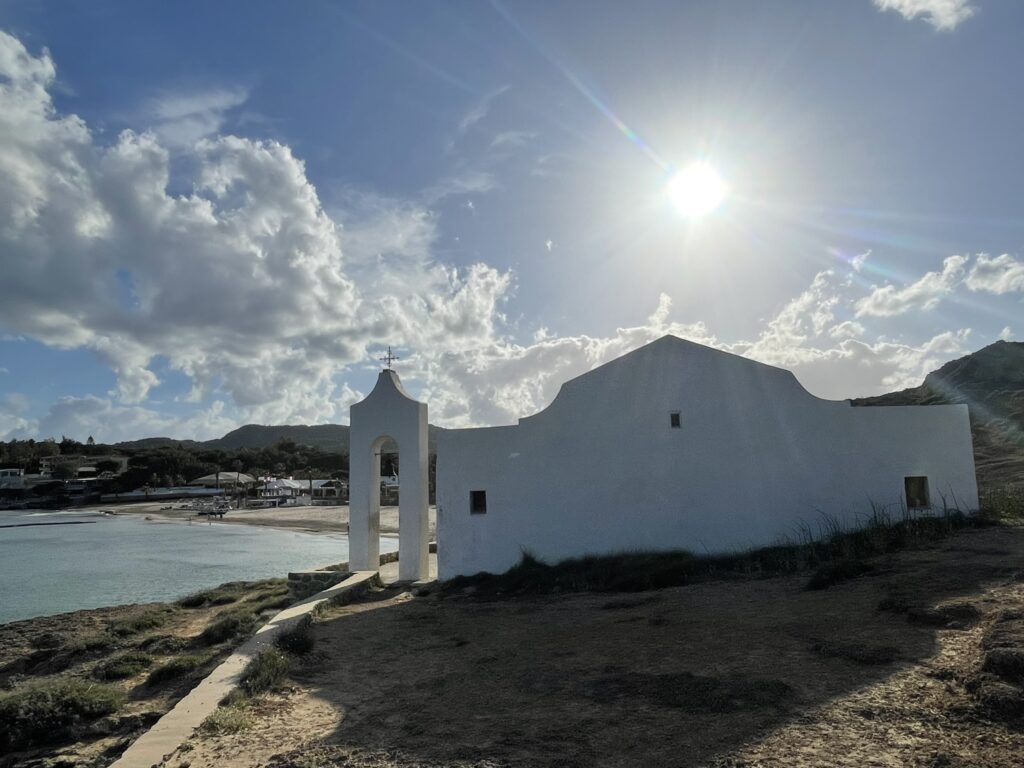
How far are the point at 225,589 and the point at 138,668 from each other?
383 inches

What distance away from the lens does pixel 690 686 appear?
601 centimetres

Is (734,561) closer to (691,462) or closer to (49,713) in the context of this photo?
(691,462)

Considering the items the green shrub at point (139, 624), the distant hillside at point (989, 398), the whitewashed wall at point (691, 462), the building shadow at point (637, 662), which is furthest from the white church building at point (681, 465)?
the distant hillside at point (989, 398)

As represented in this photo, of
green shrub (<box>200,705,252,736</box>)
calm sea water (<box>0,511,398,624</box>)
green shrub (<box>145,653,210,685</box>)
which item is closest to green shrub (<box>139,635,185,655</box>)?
green shrub (<box>145,653,210,685</box>)

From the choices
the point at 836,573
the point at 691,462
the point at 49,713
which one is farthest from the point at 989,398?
the point at 49,713

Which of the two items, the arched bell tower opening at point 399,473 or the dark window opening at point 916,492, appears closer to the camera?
the dark window opening at point 916,492

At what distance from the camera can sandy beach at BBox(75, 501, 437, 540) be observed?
48812 mm

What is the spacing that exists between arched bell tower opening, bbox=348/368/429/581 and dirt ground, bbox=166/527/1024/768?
16.0ft

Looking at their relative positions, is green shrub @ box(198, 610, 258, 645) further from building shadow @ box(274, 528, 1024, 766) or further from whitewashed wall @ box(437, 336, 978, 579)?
whitewashed wall @ box(437, 336, 978, 579)

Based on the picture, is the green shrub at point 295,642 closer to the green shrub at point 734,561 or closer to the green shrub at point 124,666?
the green shrub at point 124,666

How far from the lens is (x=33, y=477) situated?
103688 millimetres

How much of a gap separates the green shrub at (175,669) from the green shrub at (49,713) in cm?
117

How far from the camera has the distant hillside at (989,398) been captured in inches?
1119

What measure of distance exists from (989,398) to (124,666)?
4682 centimetres
